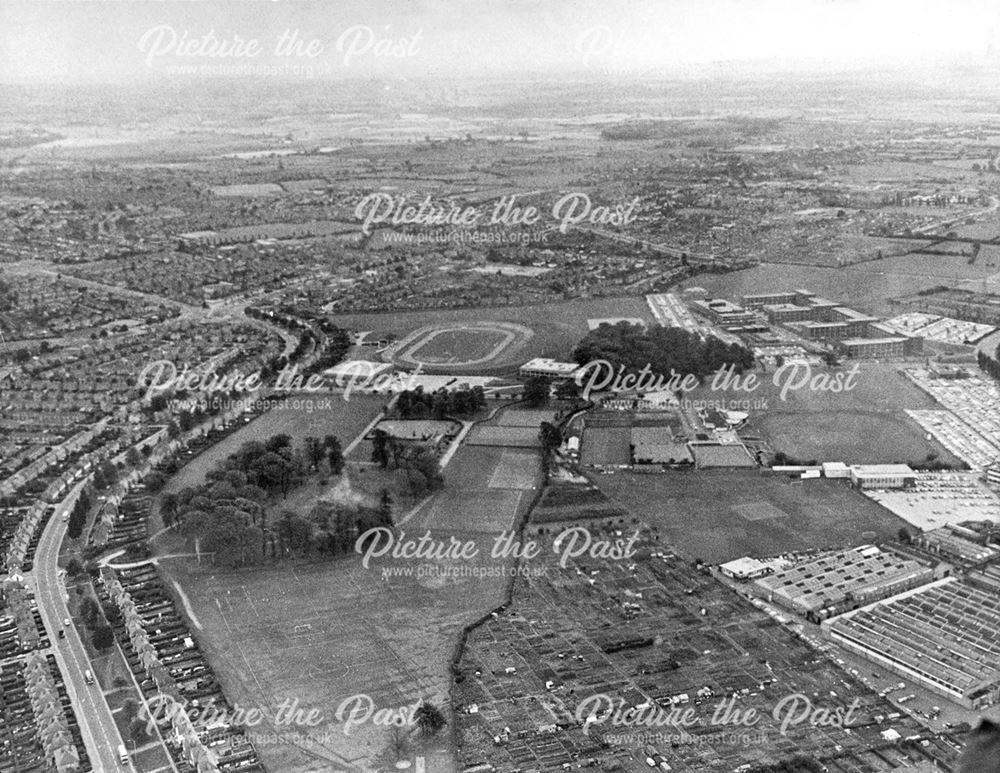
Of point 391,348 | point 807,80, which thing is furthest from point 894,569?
point 807,80

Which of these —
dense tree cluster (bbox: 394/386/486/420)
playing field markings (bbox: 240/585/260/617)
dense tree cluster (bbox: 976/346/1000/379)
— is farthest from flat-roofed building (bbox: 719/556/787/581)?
dense tree cluster (bbox: 976/346/1000/379)

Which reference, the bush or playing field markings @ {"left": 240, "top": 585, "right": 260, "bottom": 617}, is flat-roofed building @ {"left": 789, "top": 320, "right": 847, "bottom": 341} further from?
the bush

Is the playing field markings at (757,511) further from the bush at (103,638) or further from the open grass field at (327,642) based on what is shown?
the bush at (103,638)

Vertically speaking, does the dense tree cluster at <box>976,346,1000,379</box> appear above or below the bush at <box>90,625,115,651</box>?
below

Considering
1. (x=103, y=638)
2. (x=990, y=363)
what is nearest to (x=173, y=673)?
(x=103, y=638)

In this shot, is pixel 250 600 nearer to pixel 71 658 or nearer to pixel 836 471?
pixel 71 658
